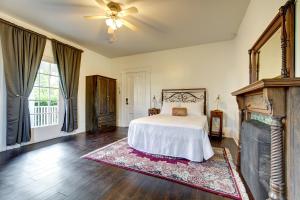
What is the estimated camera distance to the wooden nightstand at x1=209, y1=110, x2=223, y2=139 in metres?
4.01

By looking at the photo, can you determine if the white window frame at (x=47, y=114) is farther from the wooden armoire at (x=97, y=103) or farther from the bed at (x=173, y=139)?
the bed at (x=173, y=139)

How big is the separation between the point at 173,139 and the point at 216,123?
7.41ft

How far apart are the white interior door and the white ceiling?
1.34 metres

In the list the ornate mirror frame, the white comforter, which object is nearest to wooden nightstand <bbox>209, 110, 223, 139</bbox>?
the white comforter

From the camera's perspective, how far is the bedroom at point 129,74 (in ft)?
5.76

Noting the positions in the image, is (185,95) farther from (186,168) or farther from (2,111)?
(2,111)

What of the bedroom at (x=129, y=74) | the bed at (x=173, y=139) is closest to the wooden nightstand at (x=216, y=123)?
the bedroom at (x=129, y=74)

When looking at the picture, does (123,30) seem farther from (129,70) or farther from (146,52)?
(129,70)

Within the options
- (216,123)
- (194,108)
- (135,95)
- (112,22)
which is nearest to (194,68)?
(194,108)

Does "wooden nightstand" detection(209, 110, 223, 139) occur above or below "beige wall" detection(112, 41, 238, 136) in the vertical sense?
below

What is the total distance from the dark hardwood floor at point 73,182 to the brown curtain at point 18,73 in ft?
1.82

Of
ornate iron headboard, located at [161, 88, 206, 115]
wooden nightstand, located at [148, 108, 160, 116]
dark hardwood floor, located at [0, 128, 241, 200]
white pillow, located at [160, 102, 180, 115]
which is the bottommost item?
dark hardwood floor, located at [0, 128, 241, 200]

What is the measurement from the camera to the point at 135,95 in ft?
Result: 18.4

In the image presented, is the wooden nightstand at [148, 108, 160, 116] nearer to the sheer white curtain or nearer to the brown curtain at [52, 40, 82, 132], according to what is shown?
the brown curtain at [52, 40, 82, 132]
